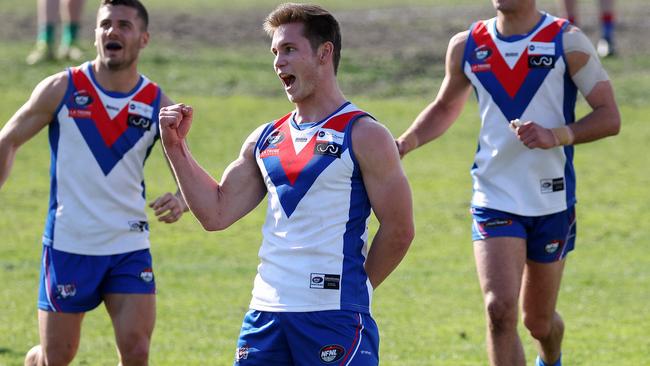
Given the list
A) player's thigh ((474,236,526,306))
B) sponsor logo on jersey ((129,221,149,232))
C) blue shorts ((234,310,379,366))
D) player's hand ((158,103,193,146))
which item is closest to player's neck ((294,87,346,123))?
player's hand ((158,103,193,146))

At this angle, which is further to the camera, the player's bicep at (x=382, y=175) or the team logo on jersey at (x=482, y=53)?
the team logo on jersey at (x=482, y=53)

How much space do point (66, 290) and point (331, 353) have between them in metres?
2.52

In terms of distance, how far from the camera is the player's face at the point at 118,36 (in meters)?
7.98

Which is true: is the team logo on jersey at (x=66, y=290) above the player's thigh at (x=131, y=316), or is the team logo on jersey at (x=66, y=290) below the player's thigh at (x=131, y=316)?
above

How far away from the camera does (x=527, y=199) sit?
26.3 ft

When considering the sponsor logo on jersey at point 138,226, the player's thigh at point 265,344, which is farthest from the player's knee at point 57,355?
the player's thigh at point 265,344

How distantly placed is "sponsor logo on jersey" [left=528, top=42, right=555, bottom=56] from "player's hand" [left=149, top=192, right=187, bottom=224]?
2273 mm

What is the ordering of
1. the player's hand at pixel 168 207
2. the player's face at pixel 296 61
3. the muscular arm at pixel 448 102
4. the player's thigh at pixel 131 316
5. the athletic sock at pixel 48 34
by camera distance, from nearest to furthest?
the player's face at pixel 296 61 → the player's hand at pixel 168 207 → the player's thigh at pixel 131 316 → the muscular arm at pixel 448 102 → the athletic sock at pixel 48 34

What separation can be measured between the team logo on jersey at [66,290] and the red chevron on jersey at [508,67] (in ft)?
8.95

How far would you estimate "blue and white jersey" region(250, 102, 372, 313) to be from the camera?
19.3 feet

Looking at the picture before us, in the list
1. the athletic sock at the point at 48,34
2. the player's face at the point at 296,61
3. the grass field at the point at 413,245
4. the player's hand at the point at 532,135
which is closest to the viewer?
the player's face at the point at 296,61

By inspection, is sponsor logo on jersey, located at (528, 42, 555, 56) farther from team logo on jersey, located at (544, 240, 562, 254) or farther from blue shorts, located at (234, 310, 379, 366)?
blue shorts, located at (234, 310, 379, 366)

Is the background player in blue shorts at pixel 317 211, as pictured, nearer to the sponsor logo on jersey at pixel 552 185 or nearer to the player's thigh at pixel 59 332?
the player's thigh at pixel 59 332

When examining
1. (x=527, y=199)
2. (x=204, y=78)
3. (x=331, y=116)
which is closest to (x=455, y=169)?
(x=204, y=78)
